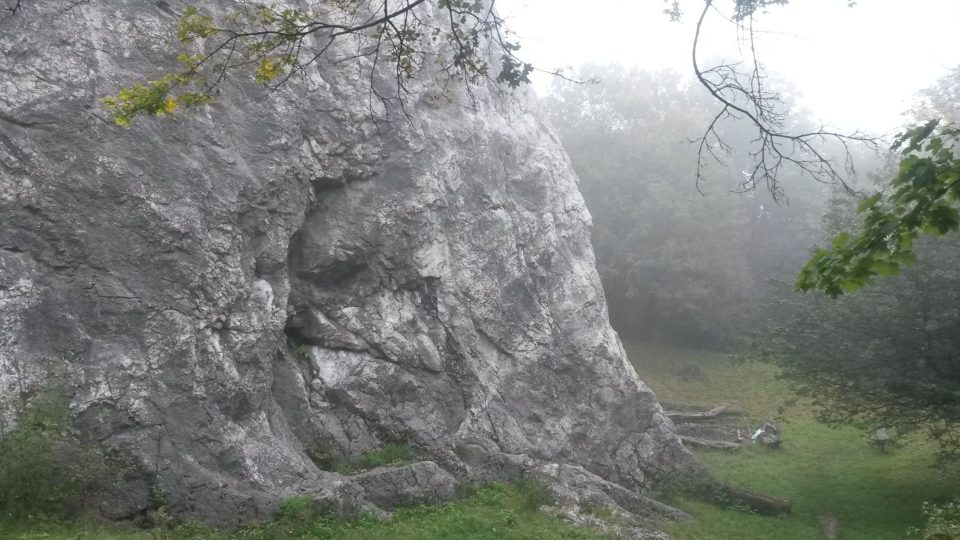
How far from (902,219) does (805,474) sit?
15.8 m

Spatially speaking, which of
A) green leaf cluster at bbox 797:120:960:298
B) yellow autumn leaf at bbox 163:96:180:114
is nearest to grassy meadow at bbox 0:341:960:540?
yellow autumn leaf at bbox 163:96:180:114

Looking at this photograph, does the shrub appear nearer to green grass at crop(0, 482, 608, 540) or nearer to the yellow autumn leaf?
green grass at crop(0, 482, 608, 540)

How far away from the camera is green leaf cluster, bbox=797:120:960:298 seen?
399cm

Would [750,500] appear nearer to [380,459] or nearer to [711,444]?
[711,444]

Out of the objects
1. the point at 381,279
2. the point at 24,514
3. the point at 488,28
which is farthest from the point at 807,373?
the point at 24,514

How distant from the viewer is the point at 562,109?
113ft

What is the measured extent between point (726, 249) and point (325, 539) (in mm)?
25379

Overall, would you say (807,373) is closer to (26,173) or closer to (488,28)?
(488,28)

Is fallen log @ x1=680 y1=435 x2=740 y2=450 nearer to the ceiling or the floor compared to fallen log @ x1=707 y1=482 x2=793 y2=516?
nearer to the ceiling

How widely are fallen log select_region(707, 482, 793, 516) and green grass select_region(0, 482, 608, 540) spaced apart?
5.69 metres

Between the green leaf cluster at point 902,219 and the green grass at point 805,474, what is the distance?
919 centimetres

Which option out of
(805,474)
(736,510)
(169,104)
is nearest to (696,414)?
(805,474)

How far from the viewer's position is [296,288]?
13.6m

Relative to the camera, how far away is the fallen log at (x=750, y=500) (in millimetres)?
14742
